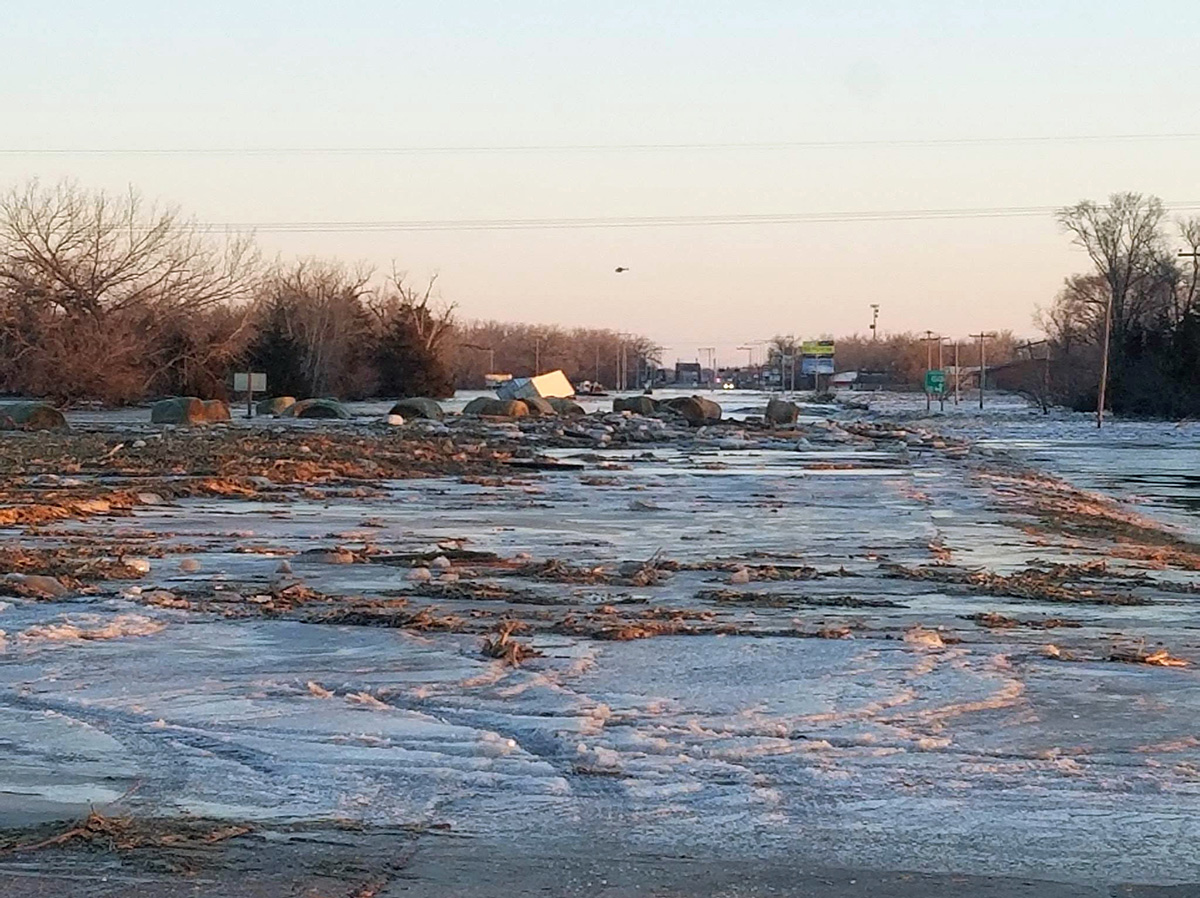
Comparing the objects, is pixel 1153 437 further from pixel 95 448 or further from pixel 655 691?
pixel 655 691

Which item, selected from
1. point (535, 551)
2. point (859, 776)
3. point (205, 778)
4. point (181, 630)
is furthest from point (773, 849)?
point (535, 551)

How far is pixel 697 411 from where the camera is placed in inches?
2507

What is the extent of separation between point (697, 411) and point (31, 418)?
27292 mm

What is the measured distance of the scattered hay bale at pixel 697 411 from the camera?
62.9m

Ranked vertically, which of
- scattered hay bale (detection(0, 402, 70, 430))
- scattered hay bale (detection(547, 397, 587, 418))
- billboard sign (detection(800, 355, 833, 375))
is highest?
billboard sign (detection(800, 355, 833, 375))

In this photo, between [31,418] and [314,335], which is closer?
[31,418]

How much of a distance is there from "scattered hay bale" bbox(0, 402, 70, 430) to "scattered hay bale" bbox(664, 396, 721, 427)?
2465cm

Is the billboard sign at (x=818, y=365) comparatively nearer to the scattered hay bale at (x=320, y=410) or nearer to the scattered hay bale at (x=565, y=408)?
the scattered hay bale at (x=565, y=408)

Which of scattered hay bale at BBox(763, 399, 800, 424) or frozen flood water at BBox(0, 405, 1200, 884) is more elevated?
scattered hay bale at BBox(763, 399, 800, 424)

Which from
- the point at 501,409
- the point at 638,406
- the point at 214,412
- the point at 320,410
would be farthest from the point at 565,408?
the point at 214,412

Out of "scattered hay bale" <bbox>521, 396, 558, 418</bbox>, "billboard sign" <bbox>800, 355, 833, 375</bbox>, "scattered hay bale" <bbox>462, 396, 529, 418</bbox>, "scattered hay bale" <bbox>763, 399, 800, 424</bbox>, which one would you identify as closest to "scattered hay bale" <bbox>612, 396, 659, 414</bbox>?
"scattered hay bale" <bbox>521, 396, 558, 418</bbox>

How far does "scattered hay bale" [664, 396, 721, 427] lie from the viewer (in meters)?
62.9

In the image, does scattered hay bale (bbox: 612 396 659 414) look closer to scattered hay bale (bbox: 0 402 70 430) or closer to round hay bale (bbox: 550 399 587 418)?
round hay bale (bbox: 550 399 587 418)

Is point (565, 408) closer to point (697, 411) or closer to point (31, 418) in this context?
point (697, 411)
